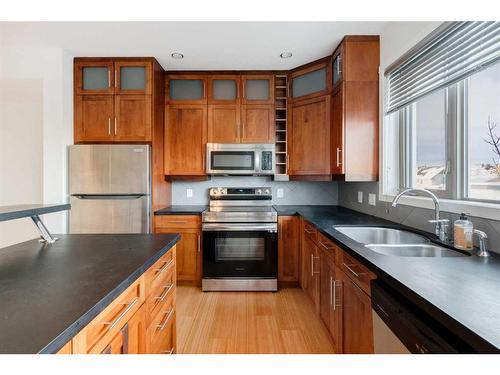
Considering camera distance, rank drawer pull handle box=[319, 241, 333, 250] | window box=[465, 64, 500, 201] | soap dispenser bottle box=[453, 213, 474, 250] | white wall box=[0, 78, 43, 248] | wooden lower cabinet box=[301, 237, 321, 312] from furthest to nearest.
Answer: white wall box=[0, 78, 43, 248] < wooden lower cabinet box=[301, 237, 321, 312] < drawer pull handle box=[319, 241, 333, 250] < window box=[465, 64, 500, 201] < soap dispenser bottle box=[453, 213, 474, 250]

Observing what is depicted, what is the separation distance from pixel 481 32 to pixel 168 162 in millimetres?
2832

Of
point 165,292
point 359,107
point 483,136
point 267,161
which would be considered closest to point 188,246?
point 267,161

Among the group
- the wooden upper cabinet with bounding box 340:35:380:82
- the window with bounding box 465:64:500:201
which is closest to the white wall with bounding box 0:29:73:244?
the wooden upper cabinet with bounding box 340:35:380:82

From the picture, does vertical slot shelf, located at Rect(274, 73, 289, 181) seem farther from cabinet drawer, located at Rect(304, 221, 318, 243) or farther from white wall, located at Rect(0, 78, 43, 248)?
white wall, located at Rect(0, 78, 43, 248)

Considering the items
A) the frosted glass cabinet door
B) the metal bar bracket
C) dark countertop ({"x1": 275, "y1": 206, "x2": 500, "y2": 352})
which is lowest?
dark countertop ({"x1": 275, "y1": 206, "x2": 500, "y2": 352})

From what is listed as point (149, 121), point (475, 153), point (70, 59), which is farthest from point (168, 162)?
point (475, 153)

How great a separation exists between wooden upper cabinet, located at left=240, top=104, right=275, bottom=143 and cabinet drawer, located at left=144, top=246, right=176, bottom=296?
6.04 feet

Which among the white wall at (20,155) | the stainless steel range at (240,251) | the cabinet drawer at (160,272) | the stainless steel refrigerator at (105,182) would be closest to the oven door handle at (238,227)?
the stainless steel range at (240,251)

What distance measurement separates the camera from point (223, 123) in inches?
118

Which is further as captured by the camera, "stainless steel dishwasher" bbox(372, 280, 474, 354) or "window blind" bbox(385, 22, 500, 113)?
"window blind" bbox(385, 22, 500, 113)

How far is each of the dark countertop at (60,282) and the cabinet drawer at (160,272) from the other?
0.25 ft

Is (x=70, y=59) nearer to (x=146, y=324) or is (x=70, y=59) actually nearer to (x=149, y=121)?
(x=149, y=121)

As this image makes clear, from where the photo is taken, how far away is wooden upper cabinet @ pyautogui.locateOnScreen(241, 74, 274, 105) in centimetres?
298

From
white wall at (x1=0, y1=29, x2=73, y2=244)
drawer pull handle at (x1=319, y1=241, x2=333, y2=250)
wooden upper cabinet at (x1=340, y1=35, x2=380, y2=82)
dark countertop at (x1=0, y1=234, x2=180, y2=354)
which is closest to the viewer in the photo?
dark countertop at (x1=0, y1=234, x2=180, y2=354)
